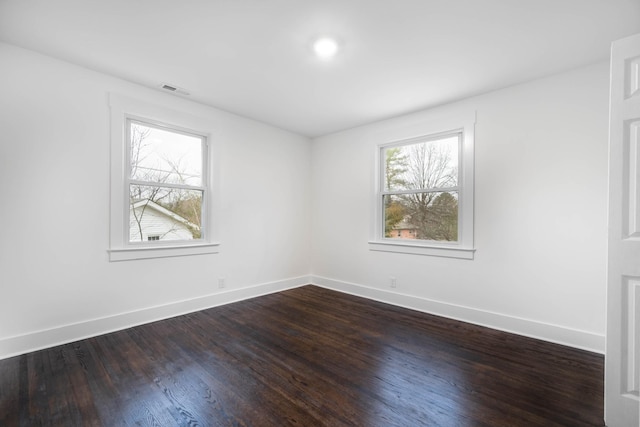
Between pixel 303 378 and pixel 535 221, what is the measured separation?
2.63 meters

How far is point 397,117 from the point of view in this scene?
12.8 ft

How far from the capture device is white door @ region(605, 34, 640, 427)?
5.09 ft

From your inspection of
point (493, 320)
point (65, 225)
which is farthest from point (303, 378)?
point (65, 225)

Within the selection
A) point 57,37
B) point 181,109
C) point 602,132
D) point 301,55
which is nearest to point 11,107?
point 57,37

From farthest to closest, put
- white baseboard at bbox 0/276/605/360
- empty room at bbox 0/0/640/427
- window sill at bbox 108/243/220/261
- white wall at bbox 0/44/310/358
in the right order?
window sill at bbox 108/243/220/261, white baseboard at bbox 0/276/605/360, white wall at bbox 0/44/310/358, empty room at bbox 0/0/640/427

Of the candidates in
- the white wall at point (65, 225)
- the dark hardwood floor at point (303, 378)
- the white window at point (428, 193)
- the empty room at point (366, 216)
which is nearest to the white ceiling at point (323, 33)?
the empty room at point (366, 216)

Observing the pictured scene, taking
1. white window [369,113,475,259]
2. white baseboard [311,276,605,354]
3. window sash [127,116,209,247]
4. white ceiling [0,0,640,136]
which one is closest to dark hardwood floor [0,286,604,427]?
white baseboard [311,276,605,354]

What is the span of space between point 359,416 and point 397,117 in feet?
11.4

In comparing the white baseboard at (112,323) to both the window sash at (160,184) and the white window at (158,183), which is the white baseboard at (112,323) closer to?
the white window at (158,183)

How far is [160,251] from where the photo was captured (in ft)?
10.4

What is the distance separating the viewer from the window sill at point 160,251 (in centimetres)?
289

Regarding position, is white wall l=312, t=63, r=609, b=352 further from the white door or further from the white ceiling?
the white door

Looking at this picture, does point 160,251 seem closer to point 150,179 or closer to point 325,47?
point 150,179

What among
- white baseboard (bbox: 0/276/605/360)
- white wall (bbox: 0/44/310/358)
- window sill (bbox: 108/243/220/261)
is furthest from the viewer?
window sill (bbox: 108/243/220/261)
